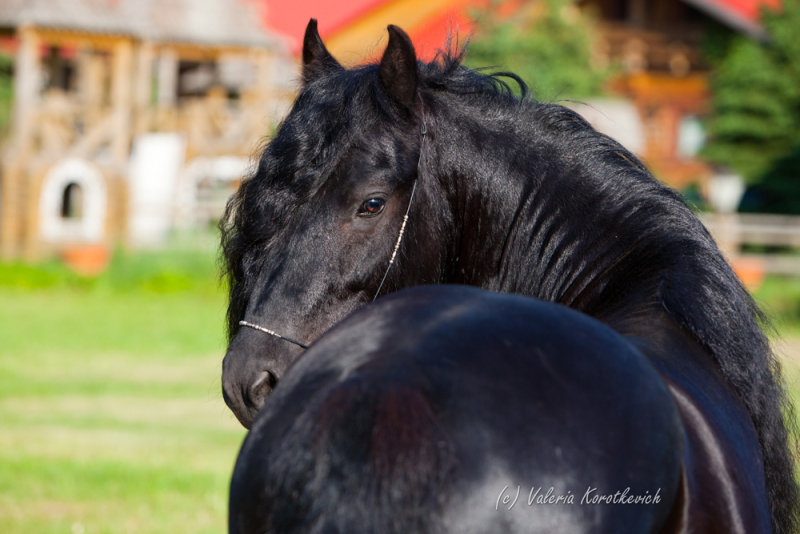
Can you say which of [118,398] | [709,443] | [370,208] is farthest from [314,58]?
[118,398]

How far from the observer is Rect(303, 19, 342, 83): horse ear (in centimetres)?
280

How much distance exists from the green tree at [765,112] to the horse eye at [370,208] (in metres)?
23.8

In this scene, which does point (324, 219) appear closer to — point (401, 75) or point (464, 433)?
point (401, 75)

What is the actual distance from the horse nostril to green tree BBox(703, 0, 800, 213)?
79.2 ft

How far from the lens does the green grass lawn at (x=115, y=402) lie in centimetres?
574

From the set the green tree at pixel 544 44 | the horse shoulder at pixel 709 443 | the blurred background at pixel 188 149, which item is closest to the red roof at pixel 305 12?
the blurred background at pixel 188 149

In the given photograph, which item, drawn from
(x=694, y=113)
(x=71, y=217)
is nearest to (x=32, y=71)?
(x=71, y=217)

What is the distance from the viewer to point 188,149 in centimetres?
2394

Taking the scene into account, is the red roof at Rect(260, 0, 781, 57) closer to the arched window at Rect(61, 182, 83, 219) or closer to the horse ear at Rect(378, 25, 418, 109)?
the arched window at Rect(61, 182, 83, 219)

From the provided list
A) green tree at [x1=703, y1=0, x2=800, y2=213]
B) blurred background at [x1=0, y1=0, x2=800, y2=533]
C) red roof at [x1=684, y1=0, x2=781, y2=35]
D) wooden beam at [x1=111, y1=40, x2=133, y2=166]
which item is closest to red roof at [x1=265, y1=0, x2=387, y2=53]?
blurred background at [x1=0, y1=0, x2=800, y2=533]

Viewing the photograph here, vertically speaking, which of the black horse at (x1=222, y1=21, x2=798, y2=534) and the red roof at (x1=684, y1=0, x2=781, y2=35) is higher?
the black horse at (x1=222, y1=21, x2=798, y2=534)

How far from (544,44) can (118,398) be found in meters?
17.0

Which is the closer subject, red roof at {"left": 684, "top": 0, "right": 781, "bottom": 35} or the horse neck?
the horse neck

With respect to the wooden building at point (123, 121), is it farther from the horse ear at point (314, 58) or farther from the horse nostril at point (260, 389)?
the horse nostril at point (260, 389)
